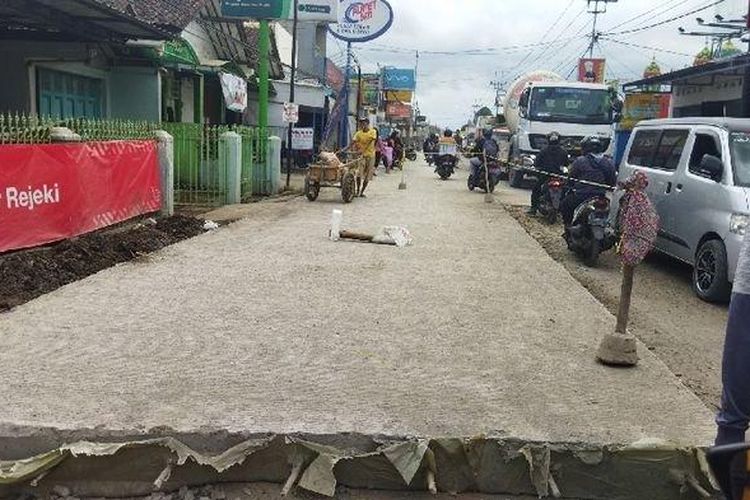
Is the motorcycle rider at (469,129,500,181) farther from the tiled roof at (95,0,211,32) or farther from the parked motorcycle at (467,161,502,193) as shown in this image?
the tiled roof at (95,0,211,32)

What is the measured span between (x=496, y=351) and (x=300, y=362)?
1.41 meters

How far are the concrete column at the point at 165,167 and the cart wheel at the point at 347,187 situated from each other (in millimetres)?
3953

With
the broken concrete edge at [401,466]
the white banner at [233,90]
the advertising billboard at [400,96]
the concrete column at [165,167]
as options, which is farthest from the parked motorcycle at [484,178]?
the advertising billboard at [400,96]

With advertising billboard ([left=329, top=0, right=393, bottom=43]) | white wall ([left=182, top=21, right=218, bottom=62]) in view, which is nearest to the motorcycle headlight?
white wall ([left=182, top=21, right=218, bottom=62])

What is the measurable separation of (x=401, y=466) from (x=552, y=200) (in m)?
10.4

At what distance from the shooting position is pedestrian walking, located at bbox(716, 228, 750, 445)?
275 cm

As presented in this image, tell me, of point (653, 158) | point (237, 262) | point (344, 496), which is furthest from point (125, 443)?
point (653, 158)

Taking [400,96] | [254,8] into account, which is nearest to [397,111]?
[400,96]

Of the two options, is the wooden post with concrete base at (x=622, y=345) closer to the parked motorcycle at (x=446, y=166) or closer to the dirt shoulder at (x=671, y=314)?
the dirt shoulder at (x=671, y=314)

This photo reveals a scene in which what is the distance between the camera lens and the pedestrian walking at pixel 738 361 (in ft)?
9.02

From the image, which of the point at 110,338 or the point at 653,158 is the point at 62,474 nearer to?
the point at 110,338

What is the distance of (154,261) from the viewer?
7.79 metres

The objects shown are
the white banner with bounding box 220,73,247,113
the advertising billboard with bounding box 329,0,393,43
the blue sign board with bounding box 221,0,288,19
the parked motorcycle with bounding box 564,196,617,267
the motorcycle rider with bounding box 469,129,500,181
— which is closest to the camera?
the parked motorcycle with bounding box 564,196,617,267

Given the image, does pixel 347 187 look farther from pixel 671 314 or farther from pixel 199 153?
pixel 671 314
